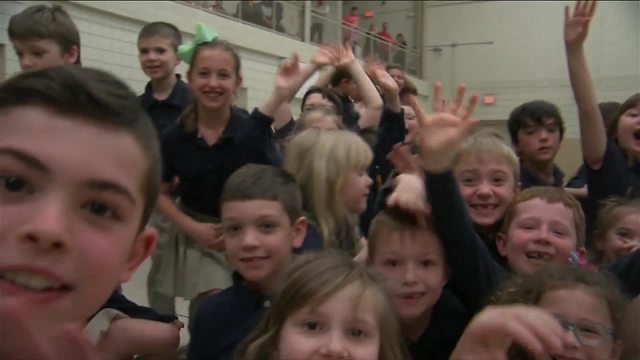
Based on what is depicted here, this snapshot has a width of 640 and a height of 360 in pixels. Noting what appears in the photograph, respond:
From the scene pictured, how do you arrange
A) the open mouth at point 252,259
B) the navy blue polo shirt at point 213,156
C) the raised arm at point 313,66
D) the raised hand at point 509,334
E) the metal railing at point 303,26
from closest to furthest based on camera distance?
the raised hand at point 509,334 < the open mouth at point 252,259 < the navy blue polo shirt at point 213,156 < the raised arm at point 313,66 < the metal railing at point 303,26

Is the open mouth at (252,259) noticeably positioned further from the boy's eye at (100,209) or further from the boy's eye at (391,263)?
the boy's eye at (100,209)

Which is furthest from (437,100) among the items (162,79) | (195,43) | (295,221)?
(162,79)


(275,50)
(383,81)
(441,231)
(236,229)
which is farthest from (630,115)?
(275,50)

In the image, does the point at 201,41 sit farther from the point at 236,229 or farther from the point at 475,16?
the point at 475,16

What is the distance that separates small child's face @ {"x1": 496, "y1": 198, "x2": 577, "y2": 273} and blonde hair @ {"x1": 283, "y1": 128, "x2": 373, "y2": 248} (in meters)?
0.75

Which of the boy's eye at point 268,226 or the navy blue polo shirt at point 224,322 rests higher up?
the boy's eye at point 268,226

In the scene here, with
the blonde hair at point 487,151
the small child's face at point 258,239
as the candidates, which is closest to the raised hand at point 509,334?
the small child's face at point 258,239

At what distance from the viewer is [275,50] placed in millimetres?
12195

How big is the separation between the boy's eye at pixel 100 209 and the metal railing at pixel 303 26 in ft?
32.0

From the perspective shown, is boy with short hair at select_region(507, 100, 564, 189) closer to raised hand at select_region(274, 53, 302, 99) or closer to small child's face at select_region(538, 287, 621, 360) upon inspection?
raised hand at select_region(274, 53, 302, 99)

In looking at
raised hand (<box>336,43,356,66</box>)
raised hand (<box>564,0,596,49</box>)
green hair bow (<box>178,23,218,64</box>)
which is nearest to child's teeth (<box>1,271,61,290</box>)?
raised hand (<box>564,0,596,49</box>)

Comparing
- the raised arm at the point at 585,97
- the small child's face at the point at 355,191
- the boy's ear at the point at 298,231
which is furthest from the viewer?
the small child's face at the point at 355,191

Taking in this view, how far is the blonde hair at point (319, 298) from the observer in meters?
1.71

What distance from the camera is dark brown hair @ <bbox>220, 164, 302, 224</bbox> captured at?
7.79 ft
